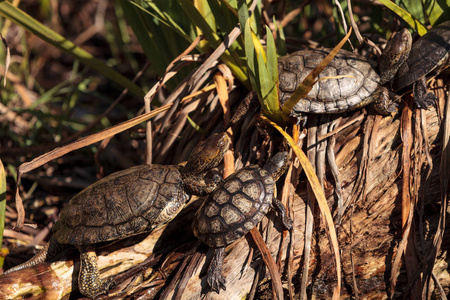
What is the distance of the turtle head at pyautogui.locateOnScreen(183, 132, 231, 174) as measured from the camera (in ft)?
7.61

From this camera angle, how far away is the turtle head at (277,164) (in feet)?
7.45

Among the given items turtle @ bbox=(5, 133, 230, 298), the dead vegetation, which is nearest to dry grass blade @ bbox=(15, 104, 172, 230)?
the dead vegetation

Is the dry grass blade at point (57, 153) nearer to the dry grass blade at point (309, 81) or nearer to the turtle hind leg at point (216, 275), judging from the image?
the dry grass blade at point (309, 81)

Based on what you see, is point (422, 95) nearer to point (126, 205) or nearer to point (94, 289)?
point (126, 205)

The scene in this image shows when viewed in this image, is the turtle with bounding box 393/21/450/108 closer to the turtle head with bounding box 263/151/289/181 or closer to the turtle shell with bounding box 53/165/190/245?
the turtle head with bounding box 263/151/289/181

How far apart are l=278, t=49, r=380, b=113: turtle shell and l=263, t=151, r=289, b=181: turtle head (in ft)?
1.04

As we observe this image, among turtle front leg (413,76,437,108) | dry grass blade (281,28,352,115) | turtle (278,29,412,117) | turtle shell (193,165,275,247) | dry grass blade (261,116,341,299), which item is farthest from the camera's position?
turtle (278,29,412,117)

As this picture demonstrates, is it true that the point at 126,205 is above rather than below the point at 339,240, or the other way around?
above

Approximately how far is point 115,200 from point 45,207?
4.46ft

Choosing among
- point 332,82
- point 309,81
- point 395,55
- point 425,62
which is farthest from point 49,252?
point 425,62

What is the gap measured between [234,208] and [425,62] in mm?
1483

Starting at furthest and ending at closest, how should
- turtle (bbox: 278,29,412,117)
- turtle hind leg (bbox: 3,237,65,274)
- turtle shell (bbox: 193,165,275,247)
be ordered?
turtle hind leg (bbox: 3,237,65,274) → turtle (bbox: 278,29,412,117) → turtle shell (bbox: 193,165,275,247)

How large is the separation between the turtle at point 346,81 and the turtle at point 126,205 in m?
0.58

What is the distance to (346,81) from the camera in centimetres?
240
